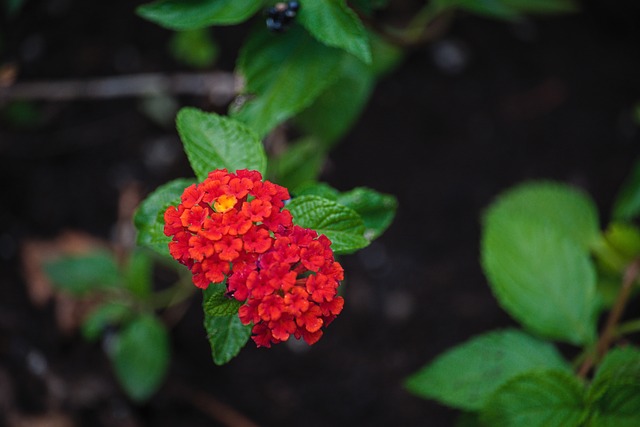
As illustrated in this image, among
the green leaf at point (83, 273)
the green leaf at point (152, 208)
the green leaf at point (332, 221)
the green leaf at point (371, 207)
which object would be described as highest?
the green leaf at point (332, 221)

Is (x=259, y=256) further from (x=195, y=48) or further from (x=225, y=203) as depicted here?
(x=195, y=48)

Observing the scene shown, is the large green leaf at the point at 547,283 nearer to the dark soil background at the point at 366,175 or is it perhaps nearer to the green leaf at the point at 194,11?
the dark soil background at the point at 366,175

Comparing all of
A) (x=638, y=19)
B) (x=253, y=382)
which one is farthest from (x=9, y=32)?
(x=638, y=19)

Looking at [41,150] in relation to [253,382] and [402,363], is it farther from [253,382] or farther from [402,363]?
[402,363]

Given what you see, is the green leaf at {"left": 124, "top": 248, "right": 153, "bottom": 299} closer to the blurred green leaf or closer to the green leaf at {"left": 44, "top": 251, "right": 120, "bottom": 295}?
the green leaf at {"left": 44, "top": 251, "right": 120, "bottom": 295}

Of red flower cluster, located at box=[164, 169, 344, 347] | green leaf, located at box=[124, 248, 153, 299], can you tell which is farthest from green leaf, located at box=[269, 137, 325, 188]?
red flower cluster, located at box=[164, 169, 344, 347]

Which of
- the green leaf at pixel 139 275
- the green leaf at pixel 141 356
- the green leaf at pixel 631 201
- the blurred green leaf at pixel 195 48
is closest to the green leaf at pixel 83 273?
the green leaf at pixel 139 275
